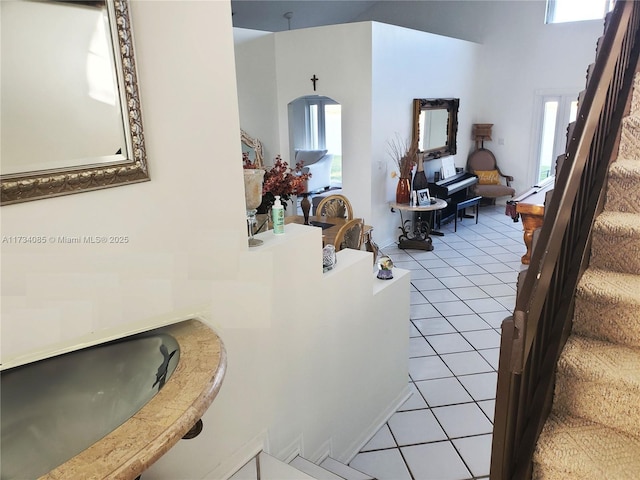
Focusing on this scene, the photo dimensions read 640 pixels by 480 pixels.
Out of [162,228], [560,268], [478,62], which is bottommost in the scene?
[560,268]

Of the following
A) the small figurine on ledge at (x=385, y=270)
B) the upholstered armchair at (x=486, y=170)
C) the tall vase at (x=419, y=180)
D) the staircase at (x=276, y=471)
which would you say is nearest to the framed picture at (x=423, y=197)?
the tall vase at (x=419, y=180)

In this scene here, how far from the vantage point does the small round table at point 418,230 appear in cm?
617

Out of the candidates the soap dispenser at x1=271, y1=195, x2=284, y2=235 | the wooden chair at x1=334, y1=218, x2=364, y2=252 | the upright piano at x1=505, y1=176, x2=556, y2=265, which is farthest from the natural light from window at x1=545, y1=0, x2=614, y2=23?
the soap dispenser at x1=271, y1=195, x2=284, y2=235

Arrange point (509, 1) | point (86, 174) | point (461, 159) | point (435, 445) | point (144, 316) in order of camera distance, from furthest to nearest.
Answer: point (461, 159), point (509, 1), point (435, 445), point (144, 316), point (86, 174)

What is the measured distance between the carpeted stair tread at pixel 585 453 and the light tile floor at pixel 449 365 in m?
1.16

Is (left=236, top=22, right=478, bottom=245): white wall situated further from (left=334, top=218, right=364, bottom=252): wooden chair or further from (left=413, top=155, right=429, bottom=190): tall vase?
(left=334, top=218, right=364, bottom=252): wooden chair

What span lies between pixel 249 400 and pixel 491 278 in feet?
12.9

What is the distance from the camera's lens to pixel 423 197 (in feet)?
20.7

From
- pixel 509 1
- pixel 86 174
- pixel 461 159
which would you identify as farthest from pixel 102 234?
pixel 509 1

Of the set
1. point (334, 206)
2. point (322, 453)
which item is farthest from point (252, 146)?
point (322, 453)

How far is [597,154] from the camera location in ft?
6.40

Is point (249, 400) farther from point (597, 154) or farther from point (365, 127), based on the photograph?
point (365, 127)

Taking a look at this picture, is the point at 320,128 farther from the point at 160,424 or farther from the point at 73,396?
the point at 160,424

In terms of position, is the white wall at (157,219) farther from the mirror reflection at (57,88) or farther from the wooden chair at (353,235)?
the wooden chair at (353,235)
